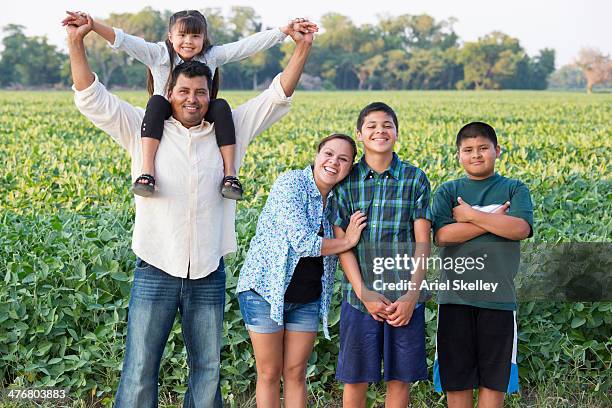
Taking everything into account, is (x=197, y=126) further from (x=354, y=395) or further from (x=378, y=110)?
(x=354, y=395)

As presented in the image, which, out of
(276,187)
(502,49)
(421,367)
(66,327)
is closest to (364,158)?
(276,187)

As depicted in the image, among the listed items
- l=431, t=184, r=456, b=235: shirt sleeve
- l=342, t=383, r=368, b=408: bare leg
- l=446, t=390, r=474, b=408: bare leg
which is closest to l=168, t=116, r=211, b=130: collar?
l=431, t=184, r=456, b=235: shirt sleeve

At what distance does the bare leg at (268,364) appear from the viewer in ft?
10.6

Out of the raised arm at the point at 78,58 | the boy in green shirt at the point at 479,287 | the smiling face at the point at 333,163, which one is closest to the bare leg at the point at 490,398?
the boy in green shirt at the point at 479,287

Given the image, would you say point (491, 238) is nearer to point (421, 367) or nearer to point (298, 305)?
point (421, 367)

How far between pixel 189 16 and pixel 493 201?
1.58 m

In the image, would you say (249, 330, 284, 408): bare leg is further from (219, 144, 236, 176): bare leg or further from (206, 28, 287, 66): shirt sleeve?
(206, 28, 287, 66): shirt sleeve

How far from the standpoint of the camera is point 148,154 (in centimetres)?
315

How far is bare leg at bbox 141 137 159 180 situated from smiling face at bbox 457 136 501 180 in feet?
4.18

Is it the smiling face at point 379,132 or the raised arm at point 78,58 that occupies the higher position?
the raised arm at point 78,58

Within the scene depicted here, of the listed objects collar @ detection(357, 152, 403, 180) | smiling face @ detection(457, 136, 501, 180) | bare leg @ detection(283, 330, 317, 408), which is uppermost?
smiling face @ detection(457, 136, 501, 180)

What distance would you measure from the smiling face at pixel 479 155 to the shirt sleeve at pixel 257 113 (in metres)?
0.77

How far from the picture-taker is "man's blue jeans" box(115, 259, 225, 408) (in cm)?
314

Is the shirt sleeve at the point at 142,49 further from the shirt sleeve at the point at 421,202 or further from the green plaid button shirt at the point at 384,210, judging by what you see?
the shirt sleeve at the point at 421,202
